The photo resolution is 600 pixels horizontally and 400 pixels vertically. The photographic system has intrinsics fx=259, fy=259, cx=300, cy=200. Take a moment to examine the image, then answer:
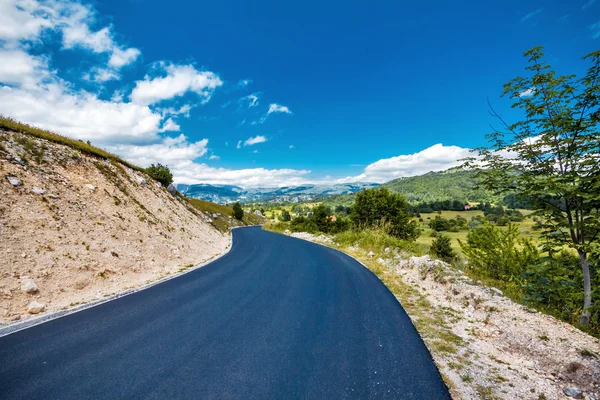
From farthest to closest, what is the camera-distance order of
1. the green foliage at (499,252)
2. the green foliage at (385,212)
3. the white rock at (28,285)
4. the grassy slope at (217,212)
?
the grassy slope at (217,212)
the green foliage at (385,212)
the green foliage at (499,252)
the white rock at (28,285)

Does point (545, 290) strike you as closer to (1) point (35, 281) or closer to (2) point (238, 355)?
(2) point (238, 355)

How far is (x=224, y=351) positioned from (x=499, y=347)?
17.9ft

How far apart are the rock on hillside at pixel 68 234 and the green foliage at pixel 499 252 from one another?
14.0 m

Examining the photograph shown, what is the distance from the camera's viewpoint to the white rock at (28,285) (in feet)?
23.3

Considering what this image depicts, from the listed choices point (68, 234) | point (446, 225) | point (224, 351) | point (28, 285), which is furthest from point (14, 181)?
Answer: point (446, 225)

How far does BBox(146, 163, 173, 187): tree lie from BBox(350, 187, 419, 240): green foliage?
73.7 ft

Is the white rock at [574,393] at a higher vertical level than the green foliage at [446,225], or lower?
lower

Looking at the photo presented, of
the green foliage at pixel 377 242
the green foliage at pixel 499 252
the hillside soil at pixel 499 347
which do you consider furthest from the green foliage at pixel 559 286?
the green foliage at pixel 377 242

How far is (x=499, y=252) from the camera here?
10984mm

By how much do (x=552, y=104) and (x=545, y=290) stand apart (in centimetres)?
471

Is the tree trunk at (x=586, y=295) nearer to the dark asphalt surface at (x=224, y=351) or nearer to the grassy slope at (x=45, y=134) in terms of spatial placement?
the dark asphalt surface at (x=224, y=351)

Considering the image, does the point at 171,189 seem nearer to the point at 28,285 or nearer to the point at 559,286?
the point at 28,285

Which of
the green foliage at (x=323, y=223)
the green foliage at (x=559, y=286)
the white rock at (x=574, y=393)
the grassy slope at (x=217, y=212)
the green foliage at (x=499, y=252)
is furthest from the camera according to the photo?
the grassy slope at (x=217, y=212)

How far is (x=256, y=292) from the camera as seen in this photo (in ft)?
28.8
